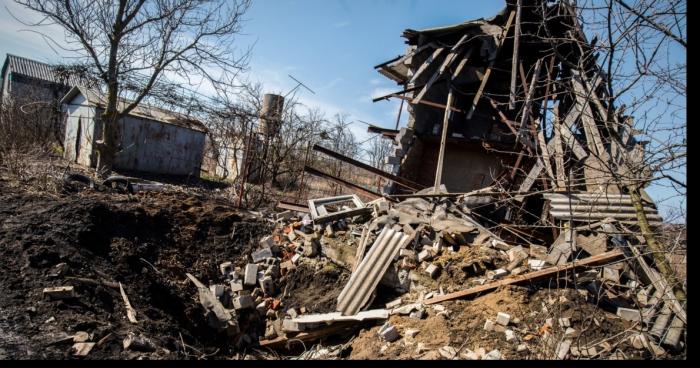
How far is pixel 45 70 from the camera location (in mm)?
29641

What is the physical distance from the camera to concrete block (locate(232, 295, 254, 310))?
18.8ft

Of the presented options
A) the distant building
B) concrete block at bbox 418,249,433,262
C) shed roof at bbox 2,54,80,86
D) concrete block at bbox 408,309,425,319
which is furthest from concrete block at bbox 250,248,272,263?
shed roof at bbox 2,54,80,86

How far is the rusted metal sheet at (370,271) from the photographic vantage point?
5242mm

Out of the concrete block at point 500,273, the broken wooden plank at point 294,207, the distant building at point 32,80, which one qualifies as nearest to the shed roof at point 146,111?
the distant building at point 32,80

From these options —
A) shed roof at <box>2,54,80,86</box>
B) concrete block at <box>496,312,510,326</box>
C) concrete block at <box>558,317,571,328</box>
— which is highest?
shed roof at <box>2,54,80,86</box>

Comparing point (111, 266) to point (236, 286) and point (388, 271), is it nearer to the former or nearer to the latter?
point (236, 286)

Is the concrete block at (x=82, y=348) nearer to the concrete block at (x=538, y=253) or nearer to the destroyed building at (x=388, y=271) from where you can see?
the destroyed building at (x=388, y=271)

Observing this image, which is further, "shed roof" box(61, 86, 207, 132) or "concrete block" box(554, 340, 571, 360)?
"shed roof" box(61, 86, 207, 132)

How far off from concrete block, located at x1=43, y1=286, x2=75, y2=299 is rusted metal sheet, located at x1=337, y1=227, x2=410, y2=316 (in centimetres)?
310

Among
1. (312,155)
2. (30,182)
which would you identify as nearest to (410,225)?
(30,182)

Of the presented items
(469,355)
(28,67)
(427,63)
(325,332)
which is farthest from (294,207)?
(28,67)

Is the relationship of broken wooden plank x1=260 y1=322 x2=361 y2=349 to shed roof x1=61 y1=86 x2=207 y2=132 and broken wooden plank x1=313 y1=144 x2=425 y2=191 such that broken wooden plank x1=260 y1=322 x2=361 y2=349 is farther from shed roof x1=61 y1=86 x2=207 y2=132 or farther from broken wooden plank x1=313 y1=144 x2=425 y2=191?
shed roof x1=61 y1=86 x2=207 y2=132

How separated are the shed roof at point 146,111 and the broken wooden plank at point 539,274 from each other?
14.8 metres

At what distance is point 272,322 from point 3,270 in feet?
10.6
